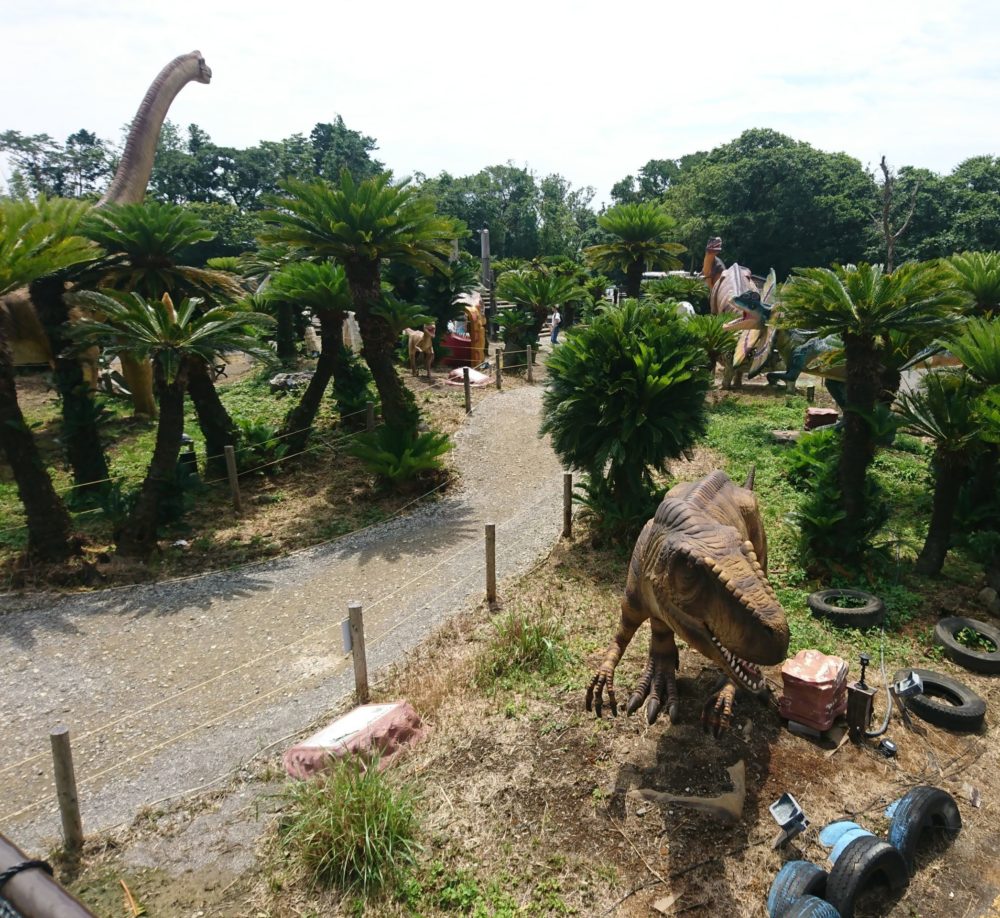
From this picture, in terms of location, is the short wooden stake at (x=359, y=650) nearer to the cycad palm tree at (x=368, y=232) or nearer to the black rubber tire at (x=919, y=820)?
the black rubber tire at (x=919, y=820)

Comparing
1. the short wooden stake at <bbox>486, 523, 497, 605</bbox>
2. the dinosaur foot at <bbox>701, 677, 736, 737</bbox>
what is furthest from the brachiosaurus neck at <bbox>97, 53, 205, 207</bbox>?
the dinosaur foot at <bbox>701, 677, 736, 737</bbox>

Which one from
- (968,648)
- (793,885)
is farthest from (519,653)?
(968,648)

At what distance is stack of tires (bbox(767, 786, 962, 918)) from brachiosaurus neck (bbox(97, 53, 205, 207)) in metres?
15.4

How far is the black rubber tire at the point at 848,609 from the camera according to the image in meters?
6.28

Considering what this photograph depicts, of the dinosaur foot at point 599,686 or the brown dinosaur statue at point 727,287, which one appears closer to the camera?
the dinosaur foot at point 599,686

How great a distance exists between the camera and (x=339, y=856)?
12.5 feet

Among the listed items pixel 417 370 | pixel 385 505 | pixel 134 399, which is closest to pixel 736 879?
pixel 385 505

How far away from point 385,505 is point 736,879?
738cm

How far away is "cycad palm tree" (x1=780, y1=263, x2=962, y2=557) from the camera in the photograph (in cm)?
672

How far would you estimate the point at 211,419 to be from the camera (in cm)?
1066

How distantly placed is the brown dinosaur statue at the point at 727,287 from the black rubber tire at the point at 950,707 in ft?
40.1

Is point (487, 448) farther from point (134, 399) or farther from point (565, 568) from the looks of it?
point (134, 399)

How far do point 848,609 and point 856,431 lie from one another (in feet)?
6.43

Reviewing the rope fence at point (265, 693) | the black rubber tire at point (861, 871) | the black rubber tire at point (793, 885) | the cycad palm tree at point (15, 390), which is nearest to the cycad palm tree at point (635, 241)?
the rope fence at point (265, 693)
